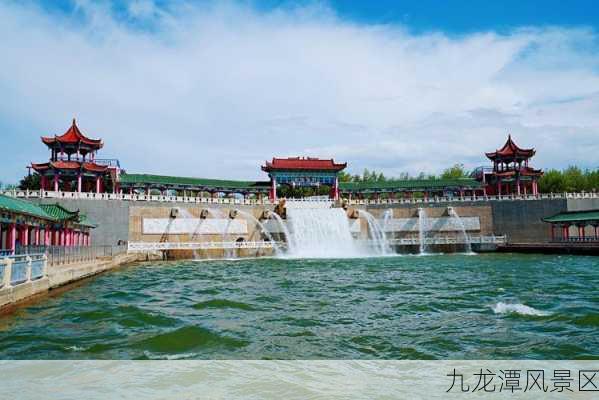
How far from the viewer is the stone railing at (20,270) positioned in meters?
12.3

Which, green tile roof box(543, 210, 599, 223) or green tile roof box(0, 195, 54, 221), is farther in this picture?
green tile roof box(543, 210, 599, 223)

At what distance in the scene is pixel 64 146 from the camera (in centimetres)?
4328

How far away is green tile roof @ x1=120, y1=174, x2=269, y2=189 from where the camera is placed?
48706 mm

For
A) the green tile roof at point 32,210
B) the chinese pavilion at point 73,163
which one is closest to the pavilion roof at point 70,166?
the chinese pavilion at point 73,163

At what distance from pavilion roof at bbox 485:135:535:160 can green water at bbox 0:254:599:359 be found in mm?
37674

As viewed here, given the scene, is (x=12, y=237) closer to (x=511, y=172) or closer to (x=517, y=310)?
(x=517, y=310)

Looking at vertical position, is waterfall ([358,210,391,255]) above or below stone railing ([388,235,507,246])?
above

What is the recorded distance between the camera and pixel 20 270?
45.1 ft

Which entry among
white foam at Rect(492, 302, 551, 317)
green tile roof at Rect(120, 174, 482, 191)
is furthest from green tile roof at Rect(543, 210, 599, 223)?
white foam at Rect(492, 302, 551, 317)

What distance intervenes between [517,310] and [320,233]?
3289 cm

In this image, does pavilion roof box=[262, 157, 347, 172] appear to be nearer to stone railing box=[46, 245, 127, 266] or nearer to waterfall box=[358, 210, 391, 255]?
waterfall box=[358, 210, 391, 255]

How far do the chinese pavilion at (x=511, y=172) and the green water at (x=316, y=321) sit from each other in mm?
37643

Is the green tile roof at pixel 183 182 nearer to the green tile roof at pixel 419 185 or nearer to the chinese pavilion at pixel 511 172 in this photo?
the green tile roof at pixel 419 185

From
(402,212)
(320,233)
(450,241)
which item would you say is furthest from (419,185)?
(320,233)
